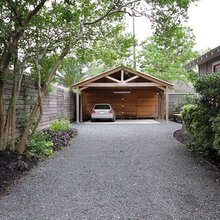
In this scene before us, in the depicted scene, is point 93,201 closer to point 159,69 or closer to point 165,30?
point 165,30

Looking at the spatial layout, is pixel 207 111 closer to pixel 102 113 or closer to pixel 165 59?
pixel 102 113

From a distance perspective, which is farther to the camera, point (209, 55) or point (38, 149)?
point (209, 55)

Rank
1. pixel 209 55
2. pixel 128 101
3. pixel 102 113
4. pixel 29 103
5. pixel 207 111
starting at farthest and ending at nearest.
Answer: pixel 128 101 → pixel 102 113 → pixel 209 55 → pixel 29 103 → pixel 207 111

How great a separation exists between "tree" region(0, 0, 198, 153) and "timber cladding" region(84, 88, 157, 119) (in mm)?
12764

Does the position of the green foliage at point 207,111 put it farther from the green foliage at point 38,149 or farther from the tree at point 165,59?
the tree at point 165,59

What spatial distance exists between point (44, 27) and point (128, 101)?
48.3 feet

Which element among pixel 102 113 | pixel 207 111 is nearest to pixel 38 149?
pixel 207 111

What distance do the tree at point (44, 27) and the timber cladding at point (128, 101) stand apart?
12764 millimetres

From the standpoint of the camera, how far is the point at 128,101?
65.4 ft

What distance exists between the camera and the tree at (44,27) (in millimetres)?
4656

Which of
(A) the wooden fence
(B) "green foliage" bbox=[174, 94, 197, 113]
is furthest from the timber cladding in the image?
(A) the wooden fence

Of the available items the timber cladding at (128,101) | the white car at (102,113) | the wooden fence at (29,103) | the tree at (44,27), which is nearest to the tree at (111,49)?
the tree at (44,27)

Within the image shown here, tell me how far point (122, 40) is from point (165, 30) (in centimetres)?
168

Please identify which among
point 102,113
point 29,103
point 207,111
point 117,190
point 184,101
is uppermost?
point 184,101
